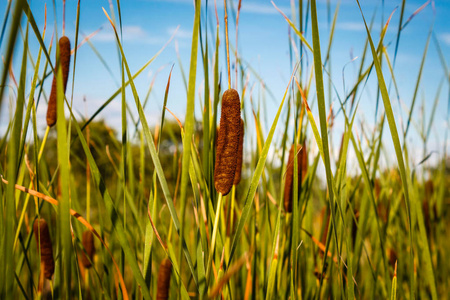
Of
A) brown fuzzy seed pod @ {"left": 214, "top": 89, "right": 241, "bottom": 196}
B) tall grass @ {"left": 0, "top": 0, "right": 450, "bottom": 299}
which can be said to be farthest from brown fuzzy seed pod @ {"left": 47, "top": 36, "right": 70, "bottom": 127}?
brown fuzzy seed pod @ {"left": 214, "top": 89, "right": 241, "bottom": 196}

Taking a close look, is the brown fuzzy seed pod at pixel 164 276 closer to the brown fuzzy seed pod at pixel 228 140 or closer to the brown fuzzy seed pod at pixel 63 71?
the brown fuzzy seed pod at pixel 228 140

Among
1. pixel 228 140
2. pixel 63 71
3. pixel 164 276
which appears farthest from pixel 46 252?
pixel 228 140

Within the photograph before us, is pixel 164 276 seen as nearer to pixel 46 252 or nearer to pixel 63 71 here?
pixel 46 252

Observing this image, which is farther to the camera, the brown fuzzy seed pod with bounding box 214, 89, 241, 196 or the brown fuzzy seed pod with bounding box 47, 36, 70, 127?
the brown fuzzy seed pod with bounding box 47, 36, 70, 127

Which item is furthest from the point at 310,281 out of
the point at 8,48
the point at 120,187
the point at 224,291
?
the point at 8,48

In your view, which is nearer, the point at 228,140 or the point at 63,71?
the point at 228,140

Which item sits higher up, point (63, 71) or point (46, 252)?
point (63, 71)

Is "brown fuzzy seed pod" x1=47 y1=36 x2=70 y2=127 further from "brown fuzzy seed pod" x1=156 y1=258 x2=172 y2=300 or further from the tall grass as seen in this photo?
"brown fuzzy seed pod" x1=156 y1=258 x2=172 y2=300

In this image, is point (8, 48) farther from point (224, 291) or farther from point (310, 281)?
point (310, 281)
